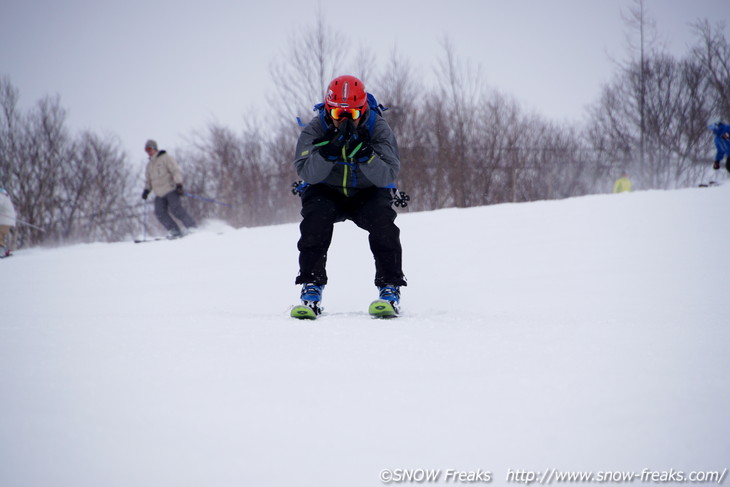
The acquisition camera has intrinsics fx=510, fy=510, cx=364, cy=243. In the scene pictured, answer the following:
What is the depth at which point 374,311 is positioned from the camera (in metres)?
2.71

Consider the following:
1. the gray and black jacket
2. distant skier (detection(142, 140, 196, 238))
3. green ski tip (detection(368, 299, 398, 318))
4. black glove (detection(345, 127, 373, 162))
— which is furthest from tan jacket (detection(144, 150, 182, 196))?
green ski tip (detection(368, 299, 398, 318))

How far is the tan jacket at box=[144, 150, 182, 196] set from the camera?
9414mm

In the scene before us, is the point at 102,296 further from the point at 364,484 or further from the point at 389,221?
the point at 364,484

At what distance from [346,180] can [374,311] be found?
2.66 feet

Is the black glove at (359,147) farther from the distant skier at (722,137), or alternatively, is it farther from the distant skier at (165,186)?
the distant skier at (722,137)

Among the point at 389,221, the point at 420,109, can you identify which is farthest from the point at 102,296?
the point at 420,109

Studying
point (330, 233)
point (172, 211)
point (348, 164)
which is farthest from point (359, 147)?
point (172, 211)

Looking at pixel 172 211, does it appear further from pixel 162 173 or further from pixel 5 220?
pixel 5 220

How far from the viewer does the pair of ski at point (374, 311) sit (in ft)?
8.59

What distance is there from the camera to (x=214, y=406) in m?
1.33

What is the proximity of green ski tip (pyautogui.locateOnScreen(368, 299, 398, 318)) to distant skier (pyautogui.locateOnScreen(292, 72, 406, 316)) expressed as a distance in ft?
0.26

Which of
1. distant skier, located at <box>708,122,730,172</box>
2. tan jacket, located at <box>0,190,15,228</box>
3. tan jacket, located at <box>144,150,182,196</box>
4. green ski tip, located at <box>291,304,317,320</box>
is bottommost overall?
green ski tip, located at <box>291,304,317,320</box>

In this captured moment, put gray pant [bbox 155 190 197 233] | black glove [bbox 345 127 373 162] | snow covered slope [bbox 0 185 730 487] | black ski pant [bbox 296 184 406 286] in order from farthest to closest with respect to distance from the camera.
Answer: gray pant [bbox 155 190 197 233] → black ski pant [bbox 296 184 406 286] → black glove [bbox 345 127 373 162] → snow covered slope [bbox 0 185 730 487]

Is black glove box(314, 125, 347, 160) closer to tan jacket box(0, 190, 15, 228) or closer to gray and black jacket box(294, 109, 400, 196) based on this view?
gray and black jacket box(294, 109, 400, 196)
